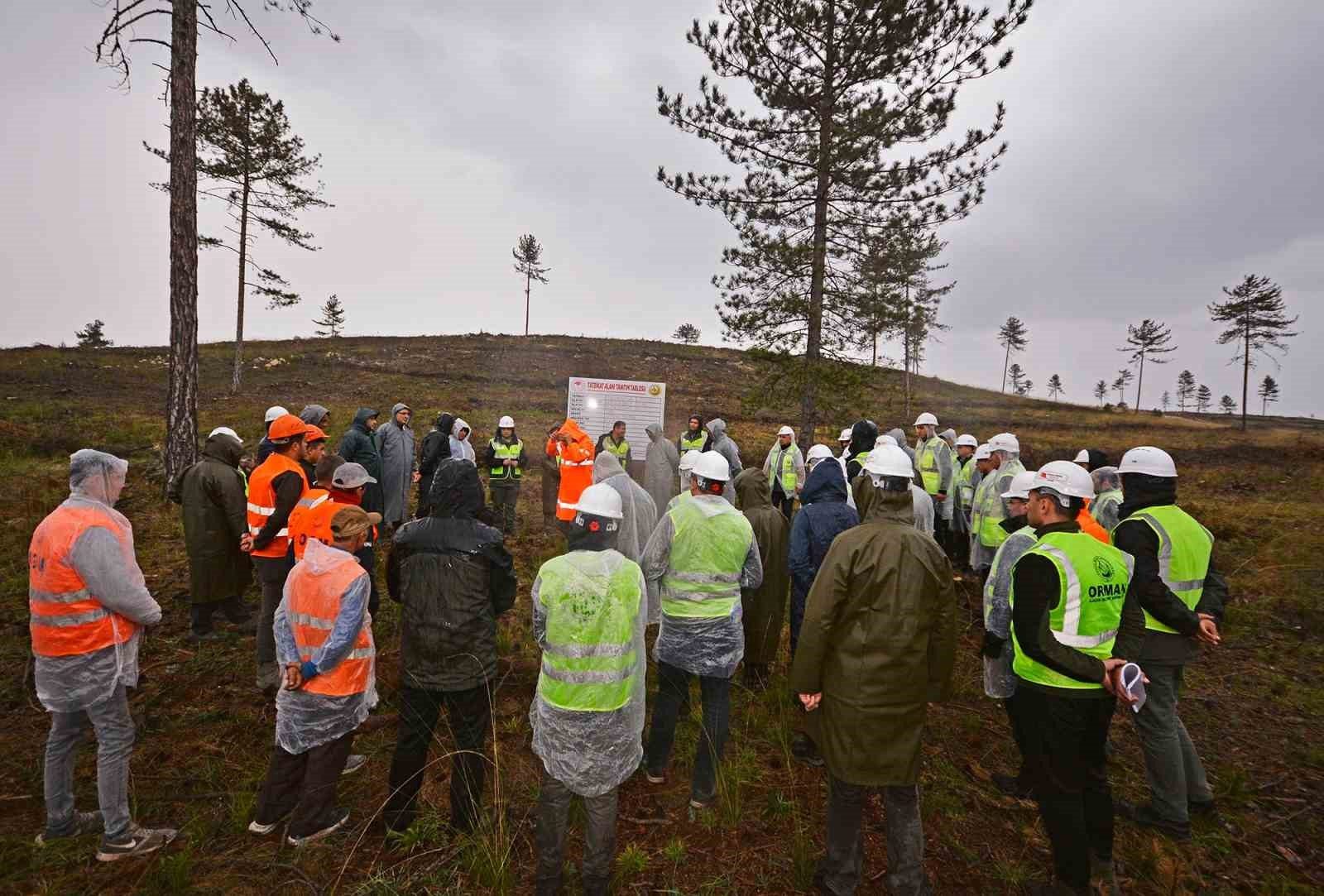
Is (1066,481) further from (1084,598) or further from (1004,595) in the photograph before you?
(1004,595)

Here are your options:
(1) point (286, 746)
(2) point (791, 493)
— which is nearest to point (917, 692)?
(1) point (286, 746)

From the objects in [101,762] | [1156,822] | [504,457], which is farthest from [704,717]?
[504,457]

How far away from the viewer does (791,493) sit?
930 centimetres

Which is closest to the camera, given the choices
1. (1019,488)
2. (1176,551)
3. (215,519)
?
(1176,551)

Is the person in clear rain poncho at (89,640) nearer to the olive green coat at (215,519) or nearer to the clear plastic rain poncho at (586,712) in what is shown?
the olive green coat at (215,519)

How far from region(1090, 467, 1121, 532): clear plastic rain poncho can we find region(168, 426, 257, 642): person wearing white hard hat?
8674 millimetres

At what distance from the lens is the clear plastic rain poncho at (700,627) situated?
3.57 meters

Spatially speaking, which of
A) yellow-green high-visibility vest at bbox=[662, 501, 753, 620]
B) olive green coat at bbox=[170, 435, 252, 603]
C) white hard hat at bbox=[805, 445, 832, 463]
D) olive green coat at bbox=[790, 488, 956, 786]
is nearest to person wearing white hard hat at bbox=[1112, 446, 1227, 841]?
olive green coat at bbox=[790, 488, 956, 786]

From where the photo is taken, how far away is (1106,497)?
18.8 feet

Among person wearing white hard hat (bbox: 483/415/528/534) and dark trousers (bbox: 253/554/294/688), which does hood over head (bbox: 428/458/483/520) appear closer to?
dark trousers (bbox: 253/554/294/688)

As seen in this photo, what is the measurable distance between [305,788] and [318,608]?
1.10 meters

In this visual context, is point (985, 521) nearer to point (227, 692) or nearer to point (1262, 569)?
point (1262, 569)

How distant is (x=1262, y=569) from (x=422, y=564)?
1349 cm

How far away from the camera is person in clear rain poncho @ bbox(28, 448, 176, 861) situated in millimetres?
2988
